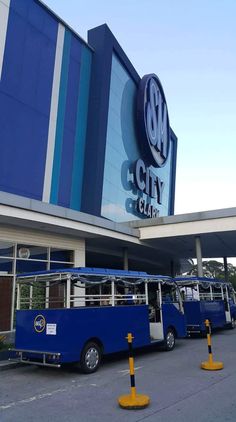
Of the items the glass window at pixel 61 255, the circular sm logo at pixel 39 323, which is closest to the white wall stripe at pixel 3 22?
the glass window at pixel 61 255

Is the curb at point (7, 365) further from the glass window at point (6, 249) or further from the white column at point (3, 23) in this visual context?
the white column at point (3, 23)

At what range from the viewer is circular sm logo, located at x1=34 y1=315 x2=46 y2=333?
984cm

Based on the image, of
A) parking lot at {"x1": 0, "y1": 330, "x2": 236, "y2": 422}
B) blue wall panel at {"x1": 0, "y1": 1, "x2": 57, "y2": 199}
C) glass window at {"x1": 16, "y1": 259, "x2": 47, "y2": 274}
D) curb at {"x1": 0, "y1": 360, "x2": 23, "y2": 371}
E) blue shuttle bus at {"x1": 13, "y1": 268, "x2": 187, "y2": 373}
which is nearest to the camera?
parking lot at {"x1": 0, "y1": 330, "x2": 236, "y2": 422}

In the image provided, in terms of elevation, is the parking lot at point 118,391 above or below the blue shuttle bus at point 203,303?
below

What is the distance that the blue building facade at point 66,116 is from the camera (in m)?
20.3

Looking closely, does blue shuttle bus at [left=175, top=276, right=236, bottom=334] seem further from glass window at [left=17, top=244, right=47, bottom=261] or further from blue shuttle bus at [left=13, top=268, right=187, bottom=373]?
glass window at [left=17, top=244, right=47, bottom=261]

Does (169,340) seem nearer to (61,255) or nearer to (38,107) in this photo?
(61,255)

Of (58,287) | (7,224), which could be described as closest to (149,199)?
(7,224)

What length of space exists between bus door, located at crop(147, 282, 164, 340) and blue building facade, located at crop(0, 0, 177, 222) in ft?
30.7

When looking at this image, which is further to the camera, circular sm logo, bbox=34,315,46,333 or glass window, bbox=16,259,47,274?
glass window, bbox=16,259,47,274

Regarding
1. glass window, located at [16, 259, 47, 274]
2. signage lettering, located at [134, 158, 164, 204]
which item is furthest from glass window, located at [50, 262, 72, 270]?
signage lettering, located at [134, 158, 164, 204]

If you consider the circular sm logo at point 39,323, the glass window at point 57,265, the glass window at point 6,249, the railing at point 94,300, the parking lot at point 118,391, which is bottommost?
the parking lot at point 118,391

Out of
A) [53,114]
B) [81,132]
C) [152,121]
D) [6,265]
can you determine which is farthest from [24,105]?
[152,121]

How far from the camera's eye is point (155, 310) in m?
13.4
